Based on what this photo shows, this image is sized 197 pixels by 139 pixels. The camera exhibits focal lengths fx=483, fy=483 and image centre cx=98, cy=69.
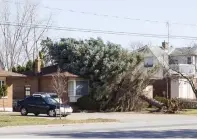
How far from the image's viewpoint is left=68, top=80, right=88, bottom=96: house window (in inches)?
1923

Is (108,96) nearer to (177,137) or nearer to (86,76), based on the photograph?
(86,76)

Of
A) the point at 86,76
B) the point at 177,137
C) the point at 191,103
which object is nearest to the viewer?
the point at 177,137

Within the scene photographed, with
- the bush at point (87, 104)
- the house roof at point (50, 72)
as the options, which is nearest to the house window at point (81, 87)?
the bush at point (87, 104)

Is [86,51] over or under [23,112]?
over

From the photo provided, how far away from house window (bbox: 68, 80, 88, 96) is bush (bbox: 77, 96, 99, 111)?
43.2 inches

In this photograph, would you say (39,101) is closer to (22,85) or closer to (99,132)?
(22,85)

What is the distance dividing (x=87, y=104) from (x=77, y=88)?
2325 millimetres

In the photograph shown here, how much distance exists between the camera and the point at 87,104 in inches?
1880

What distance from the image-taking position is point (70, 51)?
50.1m

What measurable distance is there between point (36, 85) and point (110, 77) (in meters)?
8.14

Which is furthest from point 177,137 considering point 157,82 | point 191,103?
point 157,82

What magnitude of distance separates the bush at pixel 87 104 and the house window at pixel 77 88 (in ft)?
3.60

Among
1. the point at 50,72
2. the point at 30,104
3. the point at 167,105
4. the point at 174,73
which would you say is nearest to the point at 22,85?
the point at 50,72

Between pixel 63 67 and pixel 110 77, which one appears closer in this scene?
pixel 110 77
